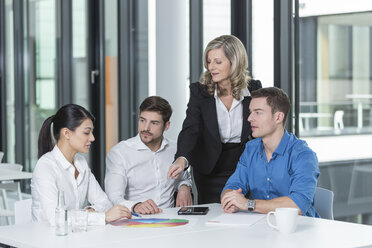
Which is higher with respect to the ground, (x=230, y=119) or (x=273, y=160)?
(x=230, y=119)

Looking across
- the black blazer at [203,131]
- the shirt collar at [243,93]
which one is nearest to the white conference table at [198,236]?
the black blazer at [203,131]

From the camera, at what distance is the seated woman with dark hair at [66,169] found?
3020 mm

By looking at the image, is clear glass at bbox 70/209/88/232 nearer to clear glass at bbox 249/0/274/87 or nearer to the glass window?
the glass window

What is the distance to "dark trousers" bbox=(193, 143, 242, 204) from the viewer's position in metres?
3.74

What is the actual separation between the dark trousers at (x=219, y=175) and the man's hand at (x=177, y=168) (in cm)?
30

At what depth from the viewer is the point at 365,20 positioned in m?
4.04

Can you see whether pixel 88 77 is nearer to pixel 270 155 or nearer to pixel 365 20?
pixel 365 20

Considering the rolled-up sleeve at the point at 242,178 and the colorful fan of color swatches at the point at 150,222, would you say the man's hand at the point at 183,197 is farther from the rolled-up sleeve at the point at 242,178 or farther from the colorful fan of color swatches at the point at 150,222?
the colorful fan of color swatches at the point at 150,222

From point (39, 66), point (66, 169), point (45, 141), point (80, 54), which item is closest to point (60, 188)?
point (66, 169)

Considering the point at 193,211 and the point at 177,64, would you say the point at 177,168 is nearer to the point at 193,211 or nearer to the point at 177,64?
the point at 193,211

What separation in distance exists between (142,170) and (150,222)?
1.04 meters

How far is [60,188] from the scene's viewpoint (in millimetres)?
3135

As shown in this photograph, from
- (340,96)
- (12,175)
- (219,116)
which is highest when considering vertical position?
(340,96)

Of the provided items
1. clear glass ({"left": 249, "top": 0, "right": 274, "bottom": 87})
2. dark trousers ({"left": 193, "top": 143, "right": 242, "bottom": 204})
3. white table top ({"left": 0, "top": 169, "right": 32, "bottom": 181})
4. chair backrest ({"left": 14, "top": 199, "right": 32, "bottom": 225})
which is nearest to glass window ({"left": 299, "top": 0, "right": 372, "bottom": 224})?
clear glass ({"left": 249, "top": 0, "right": 274, "bottom": 87})
